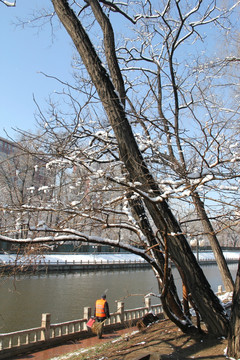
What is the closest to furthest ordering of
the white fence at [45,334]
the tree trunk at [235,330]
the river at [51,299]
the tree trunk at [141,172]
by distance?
the tree trunk at [235,330]
the tree trunk at [141,172]
the white fence at [45,334]
the river at [51,299]

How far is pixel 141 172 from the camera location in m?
5.04

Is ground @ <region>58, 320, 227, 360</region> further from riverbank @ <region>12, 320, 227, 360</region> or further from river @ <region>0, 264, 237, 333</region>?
river @ <region>0, 264, 237, 333</region>

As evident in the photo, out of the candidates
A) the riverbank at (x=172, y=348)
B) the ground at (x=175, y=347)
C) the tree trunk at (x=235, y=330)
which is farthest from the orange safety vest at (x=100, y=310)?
the tree trunk at (x=235, y=330)

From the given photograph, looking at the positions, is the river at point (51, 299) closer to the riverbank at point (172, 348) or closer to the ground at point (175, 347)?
the riverbank at point (172, 348)

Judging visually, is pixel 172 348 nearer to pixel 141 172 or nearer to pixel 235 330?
pixel 235 330

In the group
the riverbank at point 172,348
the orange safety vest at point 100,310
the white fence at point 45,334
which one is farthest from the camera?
the orange safety vest at point 100,310

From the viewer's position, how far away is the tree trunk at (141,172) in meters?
5.00

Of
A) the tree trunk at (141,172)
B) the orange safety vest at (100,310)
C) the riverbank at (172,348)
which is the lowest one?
the riverbank at (172,348)

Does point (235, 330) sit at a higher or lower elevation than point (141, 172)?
lower

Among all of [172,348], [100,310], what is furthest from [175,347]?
[100,310]

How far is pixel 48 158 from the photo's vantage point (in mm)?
5859

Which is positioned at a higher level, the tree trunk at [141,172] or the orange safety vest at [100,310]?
the tree trunk at [141,172]

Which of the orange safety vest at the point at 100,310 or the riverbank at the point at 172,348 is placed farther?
the orange safety vest at the point at 100,310

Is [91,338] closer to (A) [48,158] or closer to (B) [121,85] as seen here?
(A) [48,158]
